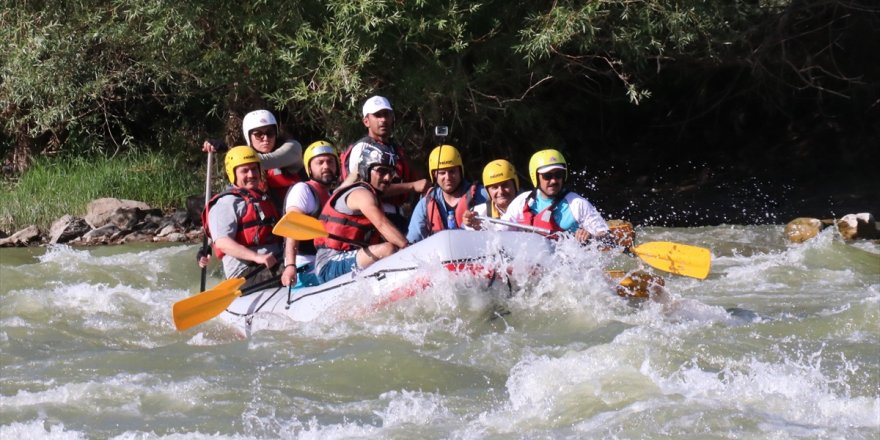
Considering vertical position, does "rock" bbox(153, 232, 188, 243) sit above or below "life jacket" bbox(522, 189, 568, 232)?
below

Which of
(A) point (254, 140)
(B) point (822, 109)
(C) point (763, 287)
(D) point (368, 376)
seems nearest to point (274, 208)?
(A) point (254, 140)

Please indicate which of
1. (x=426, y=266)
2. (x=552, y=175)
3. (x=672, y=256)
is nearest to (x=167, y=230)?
(x=552, y=175)

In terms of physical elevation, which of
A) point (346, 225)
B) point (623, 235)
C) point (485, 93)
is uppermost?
point (485, 93)

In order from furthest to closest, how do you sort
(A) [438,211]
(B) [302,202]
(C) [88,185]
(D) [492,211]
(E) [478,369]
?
(C) [88,185]
(D) [492,211]
(A) [438,211]
(B) [302,202]
(E) [478,369]

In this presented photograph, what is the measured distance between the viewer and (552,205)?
25.4 ft

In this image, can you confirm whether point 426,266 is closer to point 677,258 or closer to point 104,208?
point 677,258

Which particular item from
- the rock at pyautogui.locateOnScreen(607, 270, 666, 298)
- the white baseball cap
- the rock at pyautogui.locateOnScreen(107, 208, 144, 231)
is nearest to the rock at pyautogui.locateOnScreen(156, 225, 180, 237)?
the rock at pyautogui.locateOnScreen(107, 208, 144, 231)

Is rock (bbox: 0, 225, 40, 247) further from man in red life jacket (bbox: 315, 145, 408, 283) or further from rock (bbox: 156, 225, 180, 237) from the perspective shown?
man in red life jacket (bbox: 315, 145, 408, 283)

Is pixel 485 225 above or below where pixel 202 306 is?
above

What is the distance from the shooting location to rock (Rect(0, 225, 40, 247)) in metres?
12.2

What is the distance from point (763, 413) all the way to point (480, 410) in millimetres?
1261

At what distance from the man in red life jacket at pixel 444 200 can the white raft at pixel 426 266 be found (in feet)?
3.01

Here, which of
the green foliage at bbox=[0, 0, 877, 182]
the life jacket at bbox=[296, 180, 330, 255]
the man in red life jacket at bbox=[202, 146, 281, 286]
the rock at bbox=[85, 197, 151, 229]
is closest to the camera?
the man in red life jacket at bbox=[202, 146, 281, 286]

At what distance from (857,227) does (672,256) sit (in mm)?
4324
